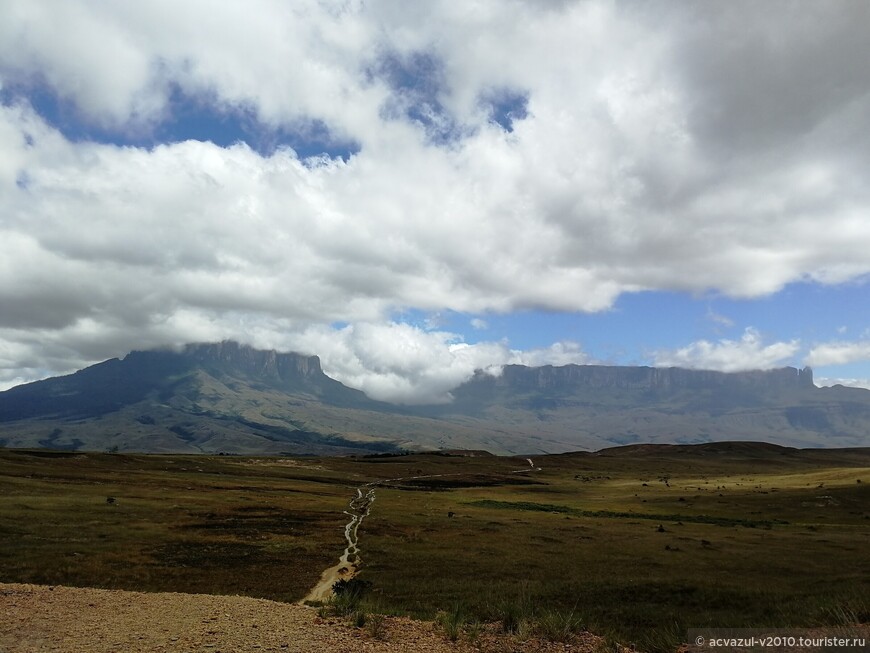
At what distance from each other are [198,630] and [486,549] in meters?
34.7

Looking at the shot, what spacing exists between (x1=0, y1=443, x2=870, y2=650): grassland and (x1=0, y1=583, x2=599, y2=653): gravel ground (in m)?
4.48

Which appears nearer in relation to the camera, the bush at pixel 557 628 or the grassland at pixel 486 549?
the bush at pixel 557 628

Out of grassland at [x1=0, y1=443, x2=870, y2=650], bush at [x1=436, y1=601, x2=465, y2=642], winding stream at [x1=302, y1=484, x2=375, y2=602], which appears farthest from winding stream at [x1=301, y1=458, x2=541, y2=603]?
bush at [x1=436, y1=601, x2=465, y2=642]

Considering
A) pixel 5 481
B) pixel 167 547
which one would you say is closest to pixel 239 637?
pixel 167 547

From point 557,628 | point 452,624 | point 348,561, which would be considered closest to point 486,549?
point 348,561

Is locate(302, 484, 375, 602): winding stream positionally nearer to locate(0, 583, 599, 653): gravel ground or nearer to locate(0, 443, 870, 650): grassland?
locate(0, 443, 870, 650): grassland

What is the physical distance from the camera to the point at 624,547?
51.8m

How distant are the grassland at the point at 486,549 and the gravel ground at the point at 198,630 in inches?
176

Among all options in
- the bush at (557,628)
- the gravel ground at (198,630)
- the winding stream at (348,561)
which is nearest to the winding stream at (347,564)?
the winding stream at (348,561)

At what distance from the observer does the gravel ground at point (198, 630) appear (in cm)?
1828

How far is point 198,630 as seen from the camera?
20031 mm

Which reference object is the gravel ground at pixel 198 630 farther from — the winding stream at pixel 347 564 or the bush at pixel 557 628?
the winding stream at pixel 347 564

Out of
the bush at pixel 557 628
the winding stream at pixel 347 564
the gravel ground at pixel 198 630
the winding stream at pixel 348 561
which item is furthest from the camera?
the winding stream at pixel 348 561

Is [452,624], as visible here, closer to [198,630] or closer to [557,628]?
[557,628]
